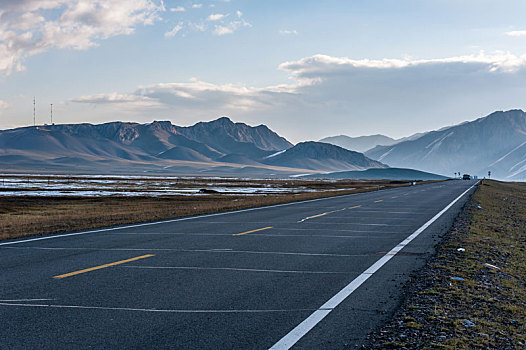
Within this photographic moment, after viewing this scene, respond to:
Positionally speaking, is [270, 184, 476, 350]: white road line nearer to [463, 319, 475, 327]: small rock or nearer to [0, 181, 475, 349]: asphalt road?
[0, 181, 475, 349]: asphalt road

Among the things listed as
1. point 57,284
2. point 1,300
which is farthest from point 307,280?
point 1,300

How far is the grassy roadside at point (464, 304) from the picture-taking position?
623 centimetres

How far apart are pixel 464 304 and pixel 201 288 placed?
4028 mm

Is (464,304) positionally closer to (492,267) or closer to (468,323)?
(468,323)

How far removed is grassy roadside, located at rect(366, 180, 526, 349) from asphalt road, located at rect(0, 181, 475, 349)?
15.0 inches

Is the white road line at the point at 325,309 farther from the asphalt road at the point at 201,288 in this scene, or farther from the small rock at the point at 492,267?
the small rock at the point at 492,267

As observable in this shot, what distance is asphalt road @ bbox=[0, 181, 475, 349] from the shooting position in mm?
6223

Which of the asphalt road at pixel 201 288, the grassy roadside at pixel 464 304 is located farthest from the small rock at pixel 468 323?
the asphalt road at pixel 201 288

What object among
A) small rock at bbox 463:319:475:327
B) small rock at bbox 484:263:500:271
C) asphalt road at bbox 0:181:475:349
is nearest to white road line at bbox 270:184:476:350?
asphalt road at bbox 0:181:475:349

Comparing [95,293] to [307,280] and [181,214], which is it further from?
[181,214]

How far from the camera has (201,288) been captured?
8.59m

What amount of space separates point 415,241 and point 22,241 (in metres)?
10.8

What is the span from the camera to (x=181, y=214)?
2369cm

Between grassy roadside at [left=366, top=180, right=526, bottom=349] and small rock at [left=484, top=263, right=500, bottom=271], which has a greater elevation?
grassy roadside at [left=366, top=180, right=526, bottom=349]
